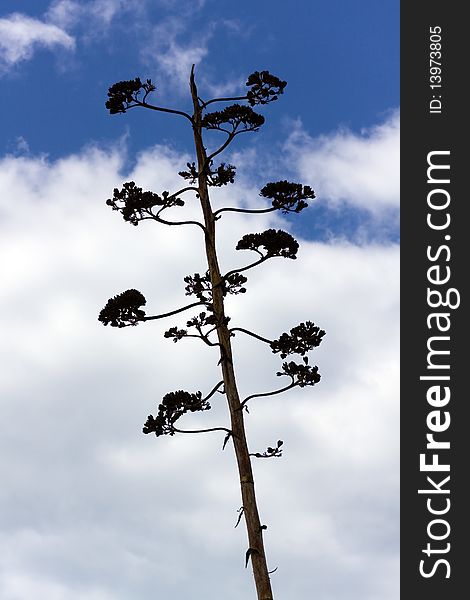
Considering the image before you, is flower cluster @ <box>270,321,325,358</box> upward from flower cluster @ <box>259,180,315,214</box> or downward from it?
downward

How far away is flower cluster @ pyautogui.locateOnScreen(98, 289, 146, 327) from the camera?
43.5ft

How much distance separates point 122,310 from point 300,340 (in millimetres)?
2654

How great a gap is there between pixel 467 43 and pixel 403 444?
626cm

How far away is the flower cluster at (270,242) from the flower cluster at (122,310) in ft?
5.79

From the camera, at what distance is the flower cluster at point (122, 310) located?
43.5 ft

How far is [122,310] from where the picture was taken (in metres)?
13.3

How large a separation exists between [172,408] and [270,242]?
2893mm

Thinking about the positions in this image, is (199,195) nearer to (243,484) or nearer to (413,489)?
(243,484)

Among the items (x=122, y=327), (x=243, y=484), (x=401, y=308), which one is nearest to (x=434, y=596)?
(x=243, y=484)

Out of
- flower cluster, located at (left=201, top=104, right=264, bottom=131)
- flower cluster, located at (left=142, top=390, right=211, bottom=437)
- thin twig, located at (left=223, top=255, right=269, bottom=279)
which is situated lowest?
flower cluster, located at (left=142, top=390, right=211, bottom=437)

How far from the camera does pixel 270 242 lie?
45.0ft

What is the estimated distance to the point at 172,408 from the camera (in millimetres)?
12977

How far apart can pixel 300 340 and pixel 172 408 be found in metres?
2.14

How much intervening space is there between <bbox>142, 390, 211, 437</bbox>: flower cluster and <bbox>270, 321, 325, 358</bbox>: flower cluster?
4.63 ft
